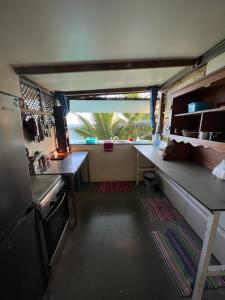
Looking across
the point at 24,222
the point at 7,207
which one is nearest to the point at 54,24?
the point at 7,207

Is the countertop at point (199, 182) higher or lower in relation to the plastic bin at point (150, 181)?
higher

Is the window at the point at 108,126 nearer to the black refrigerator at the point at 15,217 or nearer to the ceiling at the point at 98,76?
the ceiling at the point at 98,76

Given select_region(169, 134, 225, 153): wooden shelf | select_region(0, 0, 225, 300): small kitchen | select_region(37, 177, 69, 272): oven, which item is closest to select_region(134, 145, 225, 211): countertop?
select_region(0, 0, 225, 300): small kitchen

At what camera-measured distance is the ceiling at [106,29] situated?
926mm

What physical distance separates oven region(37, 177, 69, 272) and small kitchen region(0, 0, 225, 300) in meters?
0.01

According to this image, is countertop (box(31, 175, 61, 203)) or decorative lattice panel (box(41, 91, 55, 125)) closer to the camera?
countertop (box(31, 175, 61, 203))

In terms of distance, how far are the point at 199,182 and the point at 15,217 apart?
1491 mm

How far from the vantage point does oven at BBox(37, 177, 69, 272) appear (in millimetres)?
1241

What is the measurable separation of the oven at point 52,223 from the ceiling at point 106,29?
1.34 metres

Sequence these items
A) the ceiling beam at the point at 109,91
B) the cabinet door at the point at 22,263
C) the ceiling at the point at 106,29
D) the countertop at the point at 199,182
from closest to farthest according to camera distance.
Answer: the cabinet door at the point at 22,263 < the ceiling at the point at 106,29 < the countertop at the point at 199,182 < the ceiling beam at the point at 109,91

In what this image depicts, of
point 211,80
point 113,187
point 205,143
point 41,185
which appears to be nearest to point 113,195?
point 113,187

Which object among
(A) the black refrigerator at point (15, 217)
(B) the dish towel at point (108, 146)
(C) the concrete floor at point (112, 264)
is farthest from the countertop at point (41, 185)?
(B) the dish towel at point (108, 146)

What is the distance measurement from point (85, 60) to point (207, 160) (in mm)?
1875

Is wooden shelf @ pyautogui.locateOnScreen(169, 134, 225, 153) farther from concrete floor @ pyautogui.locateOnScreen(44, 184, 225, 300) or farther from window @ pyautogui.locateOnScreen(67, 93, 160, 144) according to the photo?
window @ pyautogui.locateOnScreen(67, 93, 160, 144)
